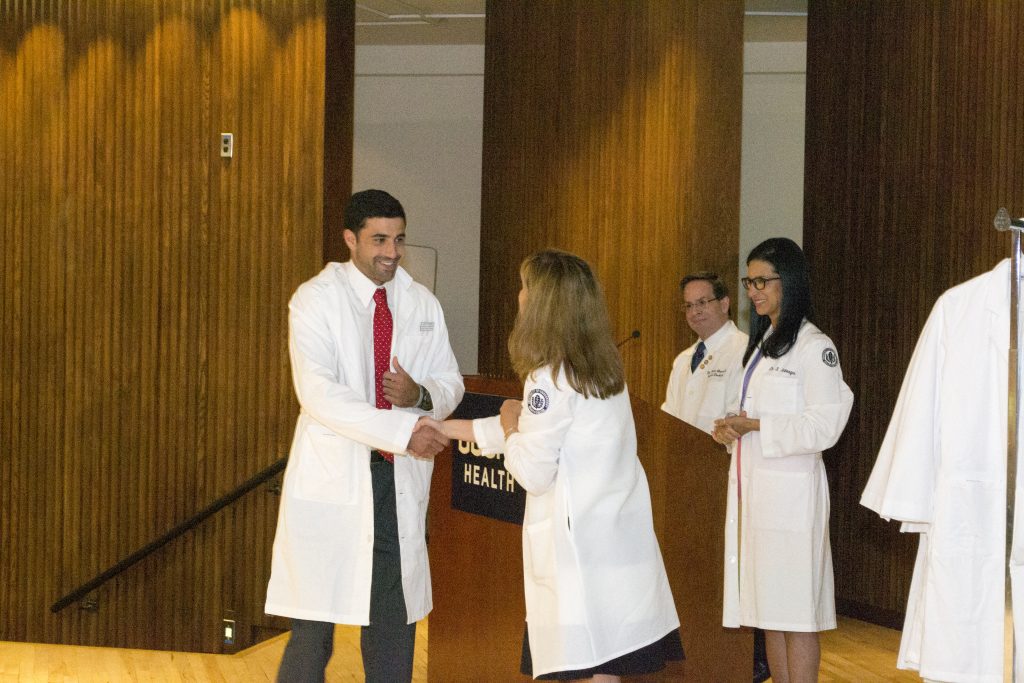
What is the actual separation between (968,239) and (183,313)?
360cm

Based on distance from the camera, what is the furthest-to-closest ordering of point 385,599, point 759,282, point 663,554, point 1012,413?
1. point 759,282
2. point 663,554
3. point 385,599
4. point 1012,413

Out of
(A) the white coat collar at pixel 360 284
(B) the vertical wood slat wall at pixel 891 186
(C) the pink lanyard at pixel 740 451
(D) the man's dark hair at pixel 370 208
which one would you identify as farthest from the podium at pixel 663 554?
(B) the vertical wood slat wall at pixel 891 186

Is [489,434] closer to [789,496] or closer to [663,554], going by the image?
[663,554]

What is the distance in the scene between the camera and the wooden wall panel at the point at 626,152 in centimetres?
552

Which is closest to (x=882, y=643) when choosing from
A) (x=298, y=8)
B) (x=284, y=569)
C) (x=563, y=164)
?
(x=563, y=164)

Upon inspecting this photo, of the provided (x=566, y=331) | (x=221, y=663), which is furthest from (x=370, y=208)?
(x=221, y=663)

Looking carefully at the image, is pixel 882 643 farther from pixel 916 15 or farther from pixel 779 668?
pixel 916 15

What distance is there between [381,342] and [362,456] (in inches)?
14.6

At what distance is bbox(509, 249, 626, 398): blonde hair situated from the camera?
2.77 m

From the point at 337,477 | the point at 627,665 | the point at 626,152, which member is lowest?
the point at 627,665

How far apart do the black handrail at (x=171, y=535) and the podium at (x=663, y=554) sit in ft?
4.23

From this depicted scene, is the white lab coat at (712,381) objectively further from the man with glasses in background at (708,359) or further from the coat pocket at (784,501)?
the coat pocket at (784,501)

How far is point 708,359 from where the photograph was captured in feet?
15.8

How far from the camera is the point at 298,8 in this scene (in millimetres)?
5066
